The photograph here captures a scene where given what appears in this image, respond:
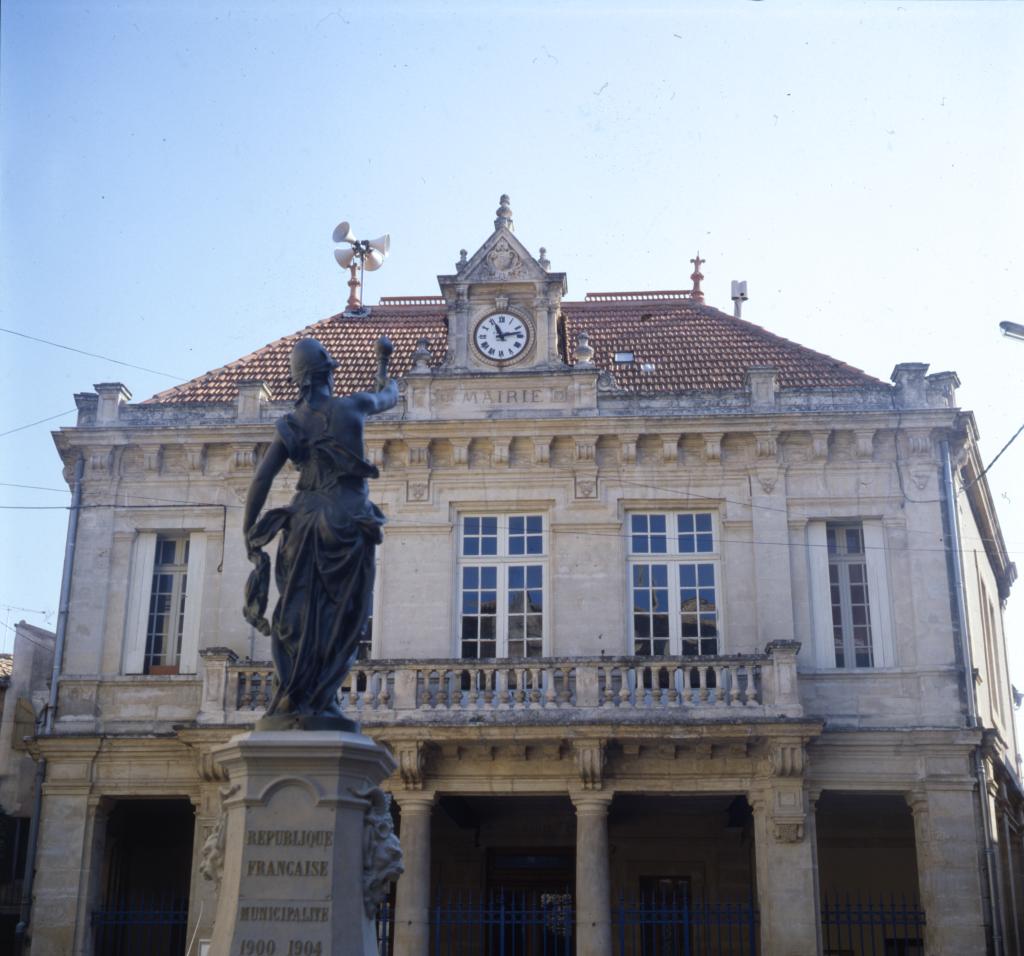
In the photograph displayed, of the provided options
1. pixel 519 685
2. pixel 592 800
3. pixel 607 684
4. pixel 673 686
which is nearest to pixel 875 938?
pixel 592 800

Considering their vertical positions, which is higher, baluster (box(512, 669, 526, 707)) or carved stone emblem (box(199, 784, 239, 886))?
baluster (box(512, 669, 526, 707))

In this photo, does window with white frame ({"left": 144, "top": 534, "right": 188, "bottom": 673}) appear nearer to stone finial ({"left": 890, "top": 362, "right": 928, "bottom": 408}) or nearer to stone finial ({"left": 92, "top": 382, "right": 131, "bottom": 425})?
stone finial ({"left": 92, "top": 382, "right": 131, "bottom": 425})

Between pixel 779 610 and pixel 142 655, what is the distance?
935 cm

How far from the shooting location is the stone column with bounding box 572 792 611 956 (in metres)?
18.3

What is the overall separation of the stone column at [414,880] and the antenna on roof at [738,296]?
1223 centimetres

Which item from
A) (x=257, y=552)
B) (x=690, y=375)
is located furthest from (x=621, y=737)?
(x=257, y=552)

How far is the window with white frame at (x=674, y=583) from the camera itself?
20.6m

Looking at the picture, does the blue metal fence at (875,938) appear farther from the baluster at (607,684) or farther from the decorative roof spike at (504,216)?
the decorative roof spike at (504,216)

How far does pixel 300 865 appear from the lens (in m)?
8.41

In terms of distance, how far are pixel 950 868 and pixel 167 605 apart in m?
11.8

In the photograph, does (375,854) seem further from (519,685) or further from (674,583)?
(674,583)

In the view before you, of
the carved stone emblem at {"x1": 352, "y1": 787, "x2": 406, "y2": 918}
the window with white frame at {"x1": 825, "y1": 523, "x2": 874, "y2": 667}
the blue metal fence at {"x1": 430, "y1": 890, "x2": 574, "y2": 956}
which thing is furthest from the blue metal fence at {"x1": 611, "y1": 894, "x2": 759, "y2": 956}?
the carved stone emblem at {"x1": 352, "y1": 787, "x2": 406, "y2": 918}

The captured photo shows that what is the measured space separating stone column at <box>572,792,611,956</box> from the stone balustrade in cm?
127

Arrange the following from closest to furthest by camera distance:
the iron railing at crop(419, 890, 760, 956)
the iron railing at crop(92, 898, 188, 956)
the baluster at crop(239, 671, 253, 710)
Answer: the baluster at crop(239, 671, 253, 710) < the iron railing at crop(92, 898, 188, 956) < the iron railing at crop(419, 890, 760, 956)
